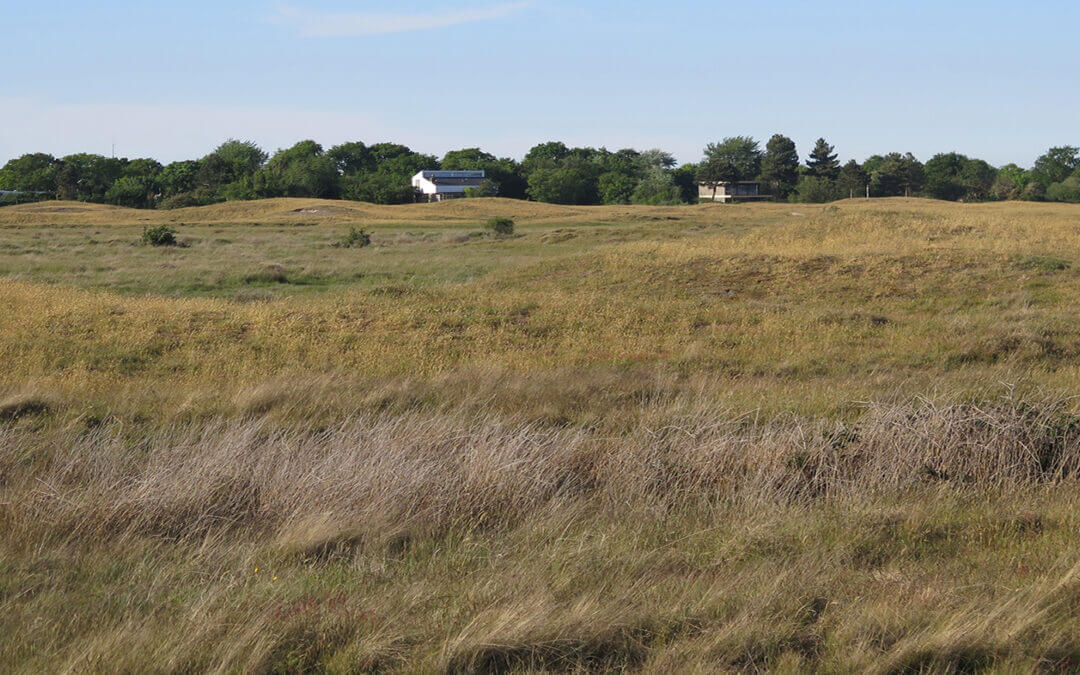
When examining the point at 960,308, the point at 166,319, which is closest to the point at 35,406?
the point at 166,319

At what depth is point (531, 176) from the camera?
11819cm

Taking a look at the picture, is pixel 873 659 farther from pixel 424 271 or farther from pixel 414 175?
pixel 414 175

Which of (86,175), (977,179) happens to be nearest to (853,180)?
(977,179)

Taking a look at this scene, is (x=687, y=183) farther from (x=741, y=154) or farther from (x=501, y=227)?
(x=501, y=227)

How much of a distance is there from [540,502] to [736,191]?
12084cm

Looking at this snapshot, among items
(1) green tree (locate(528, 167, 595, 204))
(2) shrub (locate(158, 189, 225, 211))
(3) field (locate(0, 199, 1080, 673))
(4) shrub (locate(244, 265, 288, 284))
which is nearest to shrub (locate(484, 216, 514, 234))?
(4) shrub (locate(244, 265, 288, 284))

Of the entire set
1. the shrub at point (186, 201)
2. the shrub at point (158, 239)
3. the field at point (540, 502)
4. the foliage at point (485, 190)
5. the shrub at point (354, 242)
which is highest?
the foliage at point (485, 190)

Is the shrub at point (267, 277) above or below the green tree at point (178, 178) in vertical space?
below

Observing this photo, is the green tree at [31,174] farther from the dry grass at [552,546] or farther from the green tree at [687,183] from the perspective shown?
the dry grass at [552,546]

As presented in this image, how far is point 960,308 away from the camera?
21328mm

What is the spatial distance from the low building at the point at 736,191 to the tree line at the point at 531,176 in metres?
1.56

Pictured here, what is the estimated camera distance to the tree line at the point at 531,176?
106m

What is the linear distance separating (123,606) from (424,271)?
89.7ft

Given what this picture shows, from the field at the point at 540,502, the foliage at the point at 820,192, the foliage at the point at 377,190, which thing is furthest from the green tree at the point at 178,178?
the field at the point at 540,502
